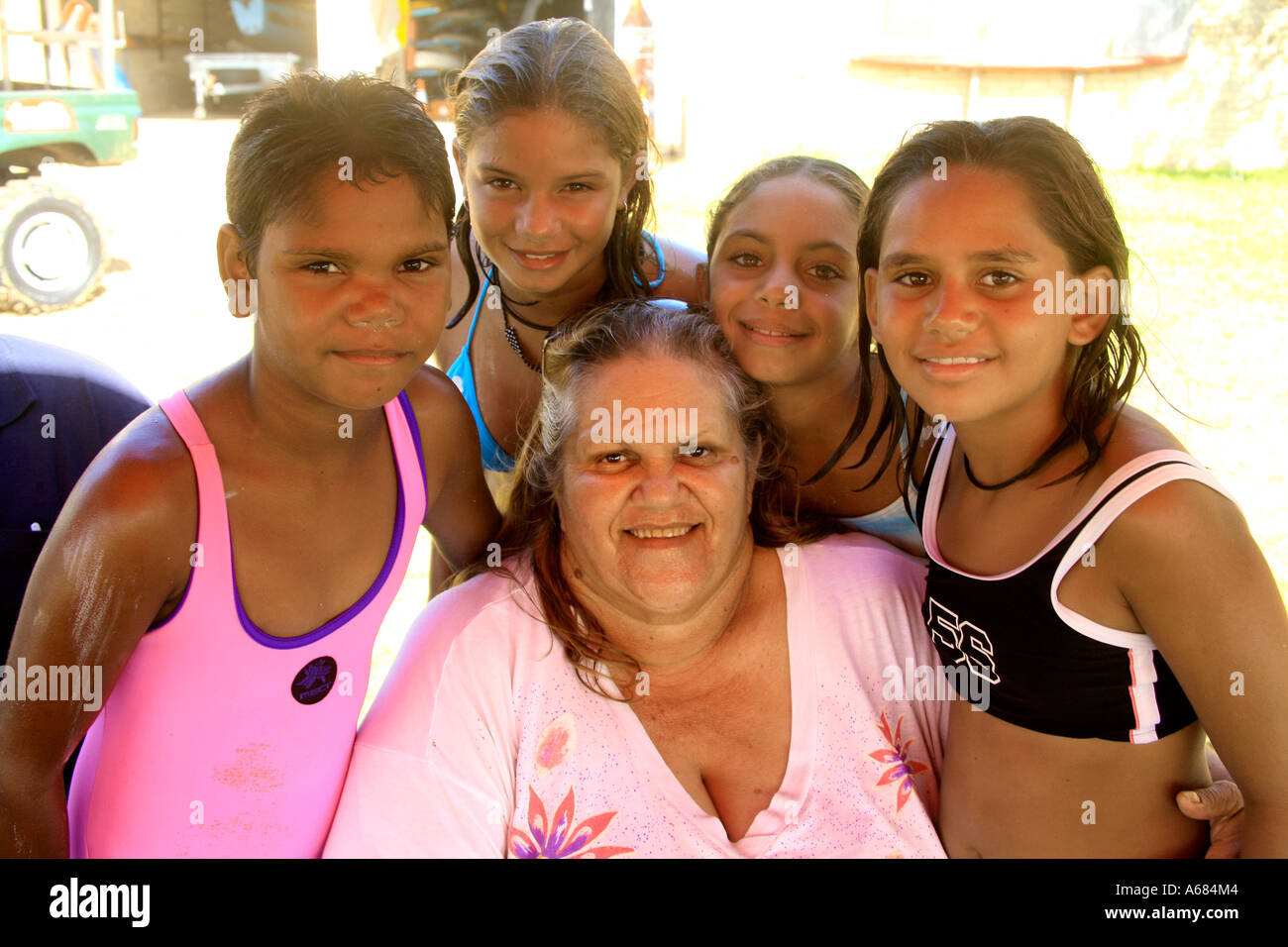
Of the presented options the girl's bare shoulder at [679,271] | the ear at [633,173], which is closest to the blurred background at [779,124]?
the girl's bare shoulder at [679,271]

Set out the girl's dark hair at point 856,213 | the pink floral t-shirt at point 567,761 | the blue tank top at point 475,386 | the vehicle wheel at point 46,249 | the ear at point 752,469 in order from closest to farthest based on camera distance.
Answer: the pink floral t-shirt at point 567,761 → the ear at point 752,469 → the girl's dark hair at point 856,213 → the blue tank top at point 475,386 → the vehicle wheel at point 46,249

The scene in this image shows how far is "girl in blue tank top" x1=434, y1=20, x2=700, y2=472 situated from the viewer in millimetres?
2629

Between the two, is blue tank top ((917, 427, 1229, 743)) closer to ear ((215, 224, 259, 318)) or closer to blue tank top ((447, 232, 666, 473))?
blue tank top ((447, 232, 666, 473))

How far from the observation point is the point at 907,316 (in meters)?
2.04

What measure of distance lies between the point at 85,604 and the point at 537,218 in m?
1.28

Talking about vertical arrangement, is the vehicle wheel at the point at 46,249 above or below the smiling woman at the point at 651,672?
above

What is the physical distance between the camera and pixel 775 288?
2.37m

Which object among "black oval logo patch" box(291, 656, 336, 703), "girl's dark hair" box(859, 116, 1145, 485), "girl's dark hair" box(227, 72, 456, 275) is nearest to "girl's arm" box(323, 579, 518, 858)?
"black oval logo patch" box(291, 656, 336, 703)

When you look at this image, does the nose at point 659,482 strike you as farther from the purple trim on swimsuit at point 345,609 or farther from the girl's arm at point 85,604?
the girl's arm at point 85,604

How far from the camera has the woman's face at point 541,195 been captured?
262 cm
